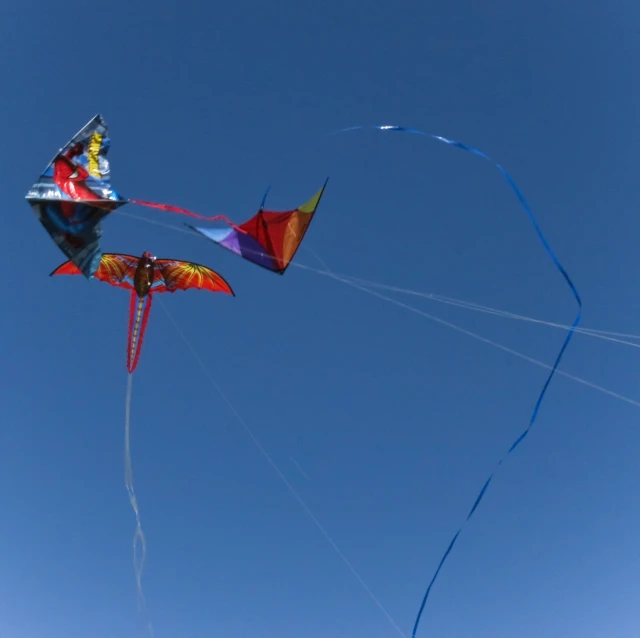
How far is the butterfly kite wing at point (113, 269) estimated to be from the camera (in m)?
8.29

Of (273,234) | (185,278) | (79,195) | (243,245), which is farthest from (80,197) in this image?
(185,278)

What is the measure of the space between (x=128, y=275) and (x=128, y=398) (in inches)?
71.2

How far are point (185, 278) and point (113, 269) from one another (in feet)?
3.33

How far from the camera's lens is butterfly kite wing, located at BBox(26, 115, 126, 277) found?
5.62 m

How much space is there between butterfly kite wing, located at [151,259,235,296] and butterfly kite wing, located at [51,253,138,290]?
0.37 metres

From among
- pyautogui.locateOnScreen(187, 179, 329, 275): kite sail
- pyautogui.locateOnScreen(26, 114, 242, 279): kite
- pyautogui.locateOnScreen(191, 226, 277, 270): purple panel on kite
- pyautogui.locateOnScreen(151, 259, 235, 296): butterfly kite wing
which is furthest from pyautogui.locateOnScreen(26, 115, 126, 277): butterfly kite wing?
pyautogui.locateOnScreen(151, 259, 235, 296): butterfly kite wing

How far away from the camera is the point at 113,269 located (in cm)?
838

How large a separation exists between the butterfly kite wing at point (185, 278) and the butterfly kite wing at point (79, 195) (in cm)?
237

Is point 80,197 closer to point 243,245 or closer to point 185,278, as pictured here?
point 243,245

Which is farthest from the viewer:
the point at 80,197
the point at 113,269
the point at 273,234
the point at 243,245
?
the point at 113,269

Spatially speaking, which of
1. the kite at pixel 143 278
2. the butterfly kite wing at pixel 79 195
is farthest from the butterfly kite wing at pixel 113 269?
the butterfly kite wing at pixel 79 195

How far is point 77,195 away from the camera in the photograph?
5719 millimetres

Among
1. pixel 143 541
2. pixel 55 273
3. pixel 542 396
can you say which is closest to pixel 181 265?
pixel 55 273

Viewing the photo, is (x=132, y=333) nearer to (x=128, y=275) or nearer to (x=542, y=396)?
(x=128, y=275)
